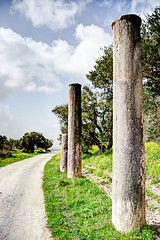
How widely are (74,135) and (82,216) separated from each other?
5.32m

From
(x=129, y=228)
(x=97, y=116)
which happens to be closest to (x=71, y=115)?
(x=129, y=228)

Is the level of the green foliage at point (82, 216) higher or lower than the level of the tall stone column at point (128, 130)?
lower

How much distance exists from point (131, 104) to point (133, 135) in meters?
0.73

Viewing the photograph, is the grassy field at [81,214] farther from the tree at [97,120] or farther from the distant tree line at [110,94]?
the tree at [97,120]

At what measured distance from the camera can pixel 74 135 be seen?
994cm

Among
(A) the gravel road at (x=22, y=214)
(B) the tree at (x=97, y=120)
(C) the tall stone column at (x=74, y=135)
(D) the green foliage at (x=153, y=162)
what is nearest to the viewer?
(A) the gravel road at (x=22, y=214)

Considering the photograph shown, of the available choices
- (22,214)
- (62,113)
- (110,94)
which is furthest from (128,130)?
(62,113)

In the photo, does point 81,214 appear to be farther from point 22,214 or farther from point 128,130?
point 128,130

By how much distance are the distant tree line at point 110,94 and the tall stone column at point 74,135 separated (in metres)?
4.05

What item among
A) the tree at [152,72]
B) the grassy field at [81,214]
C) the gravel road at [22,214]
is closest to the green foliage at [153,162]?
the grassy field at [81,214]

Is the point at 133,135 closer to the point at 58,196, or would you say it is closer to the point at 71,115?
the point at 58,196

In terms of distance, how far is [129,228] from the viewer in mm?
3846

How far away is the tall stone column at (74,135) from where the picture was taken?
9.68m

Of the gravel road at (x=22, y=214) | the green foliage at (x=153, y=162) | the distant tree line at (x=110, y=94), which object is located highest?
the distant tree line at (x=110, y=94)
